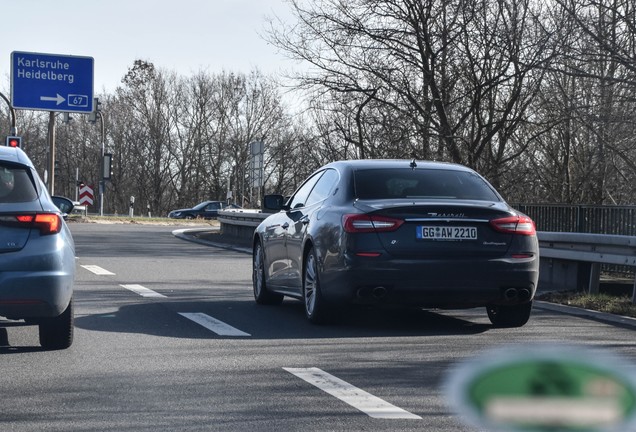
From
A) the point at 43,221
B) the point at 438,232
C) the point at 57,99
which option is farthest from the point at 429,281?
the point at 57,99

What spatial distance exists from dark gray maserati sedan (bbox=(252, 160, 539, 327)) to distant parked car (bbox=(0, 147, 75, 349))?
7.65 feet

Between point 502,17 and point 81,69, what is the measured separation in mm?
18611

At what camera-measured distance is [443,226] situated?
839cm

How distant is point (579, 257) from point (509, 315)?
131 inches

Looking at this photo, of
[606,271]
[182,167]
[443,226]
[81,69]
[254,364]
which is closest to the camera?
[254,364]

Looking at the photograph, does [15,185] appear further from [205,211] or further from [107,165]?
[205,211]

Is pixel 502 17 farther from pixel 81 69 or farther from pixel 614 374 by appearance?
pixel 614 374

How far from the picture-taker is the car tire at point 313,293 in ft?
29.5

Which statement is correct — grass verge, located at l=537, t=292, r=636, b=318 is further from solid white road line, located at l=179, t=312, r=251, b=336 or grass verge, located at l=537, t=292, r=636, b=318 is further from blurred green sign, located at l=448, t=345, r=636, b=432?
blurred green sign, located at l=448, t=345, r=636, b=432

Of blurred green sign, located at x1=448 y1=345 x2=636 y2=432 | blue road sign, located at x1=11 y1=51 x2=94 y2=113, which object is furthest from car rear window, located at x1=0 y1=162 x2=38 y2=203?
blue road sign, located at x1=11 y1=51 x2=94 y2=113

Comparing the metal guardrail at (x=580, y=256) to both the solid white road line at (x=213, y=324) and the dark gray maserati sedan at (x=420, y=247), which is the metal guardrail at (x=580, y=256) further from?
the solid white road line at (x=213, y=324)

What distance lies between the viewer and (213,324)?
923 cm

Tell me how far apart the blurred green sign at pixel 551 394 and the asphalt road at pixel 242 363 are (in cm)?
375

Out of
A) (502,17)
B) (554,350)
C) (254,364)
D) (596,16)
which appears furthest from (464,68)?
(554,350)
